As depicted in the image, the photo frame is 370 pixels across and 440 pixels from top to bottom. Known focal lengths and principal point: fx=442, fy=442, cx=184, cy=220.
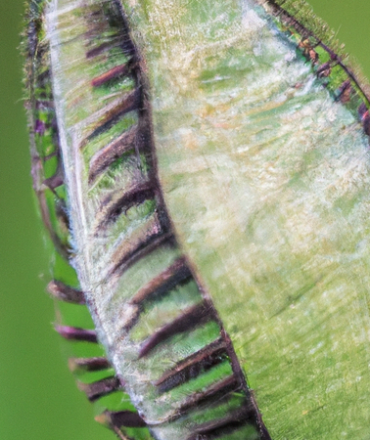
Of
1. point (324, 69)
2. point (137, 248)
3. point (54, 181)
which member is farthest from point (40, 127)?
point (324, 69)

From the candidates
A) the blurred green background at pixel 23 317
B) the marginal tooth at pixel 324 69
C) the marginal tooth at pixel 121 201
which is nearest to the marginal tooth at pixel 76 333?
the blurred green background at pixel 23 317

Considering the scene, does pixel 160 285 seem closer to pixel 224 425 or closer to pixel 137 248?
pixel 137 248

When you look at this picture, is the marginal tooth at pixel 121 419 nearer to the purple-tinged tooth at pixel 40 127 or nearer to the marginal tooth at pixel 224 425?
the marginal tooth at pixel 224 425

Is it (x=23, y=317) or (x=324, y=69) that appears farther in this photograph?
(x=23, y=317)

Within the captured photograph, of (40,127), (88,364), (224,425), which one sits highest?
(40,127)

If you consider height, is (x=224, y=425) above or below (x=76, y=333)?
below

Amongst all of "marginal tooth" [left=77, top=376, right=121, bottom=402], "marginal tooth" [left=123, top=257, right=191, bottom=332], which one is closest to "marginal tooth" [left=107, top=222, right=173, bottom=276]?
"marginal tooth" [left=123, top=257, right=191, bottom=332]
